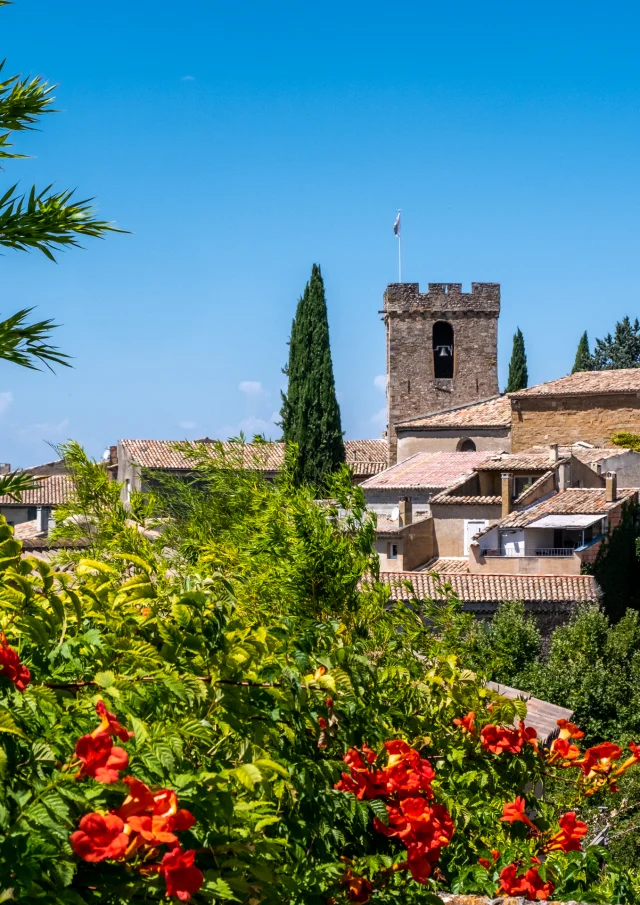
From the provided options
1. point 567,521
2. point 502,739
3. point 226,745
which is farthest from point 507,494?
point 226,745

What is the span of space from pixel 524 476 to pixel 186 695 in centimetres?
3559

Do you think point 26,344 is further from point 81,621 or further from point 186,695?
point 186,695

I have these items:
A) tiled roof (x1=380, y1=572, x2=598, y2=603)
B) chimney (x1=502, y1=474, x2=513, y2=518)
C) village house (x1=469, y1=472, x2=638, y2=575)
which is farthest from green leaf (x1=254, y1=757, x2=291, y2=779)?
chimney (x1=502, y1=474, x2=513, y2=518)

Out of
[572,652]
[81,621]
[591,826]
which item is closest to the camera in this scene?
[81,621]

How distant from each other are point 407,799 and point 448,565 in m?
30.4

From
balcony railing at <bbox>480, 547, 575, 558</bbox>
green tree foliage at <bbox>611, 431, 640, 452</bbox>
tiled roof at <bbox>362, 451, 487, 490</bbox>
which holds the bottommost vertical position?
balcony railing at <bbox>480, 547, 575, 558</bbox>

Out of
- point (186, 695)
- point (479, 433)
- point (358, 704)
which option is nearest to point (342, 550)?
point (358, 704)

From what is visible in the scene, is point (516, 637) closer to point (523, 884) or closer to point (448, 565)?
point (448, 565)

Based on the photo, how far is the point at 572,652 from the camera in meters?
25.5

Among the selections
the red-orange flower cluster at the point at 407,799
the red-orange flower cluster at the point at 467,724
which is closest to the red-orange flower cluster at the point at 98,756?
the red-orange flower cluster at the point at 407,799

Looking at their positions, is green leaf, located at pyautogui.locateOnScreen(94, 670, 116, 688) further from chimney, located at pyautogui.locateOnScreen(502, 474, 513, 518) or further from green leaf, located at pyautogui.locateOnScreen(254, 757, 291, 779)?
chimney, located at pyautogui.locateOnScreen(502, 474, 513, 518)

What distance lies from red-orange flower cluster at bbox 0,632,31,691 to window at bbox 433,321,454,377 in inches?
2235

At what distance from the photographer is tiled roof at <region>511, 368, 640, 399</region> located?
1730 inches

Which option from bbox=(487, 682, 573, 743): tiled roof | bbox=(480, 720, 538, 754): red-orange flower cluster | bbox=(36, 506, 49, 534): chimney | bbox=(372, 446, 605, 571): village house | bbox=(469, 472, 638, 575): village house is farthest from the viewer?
bbox=(36, 506, 49, 534): chimney
